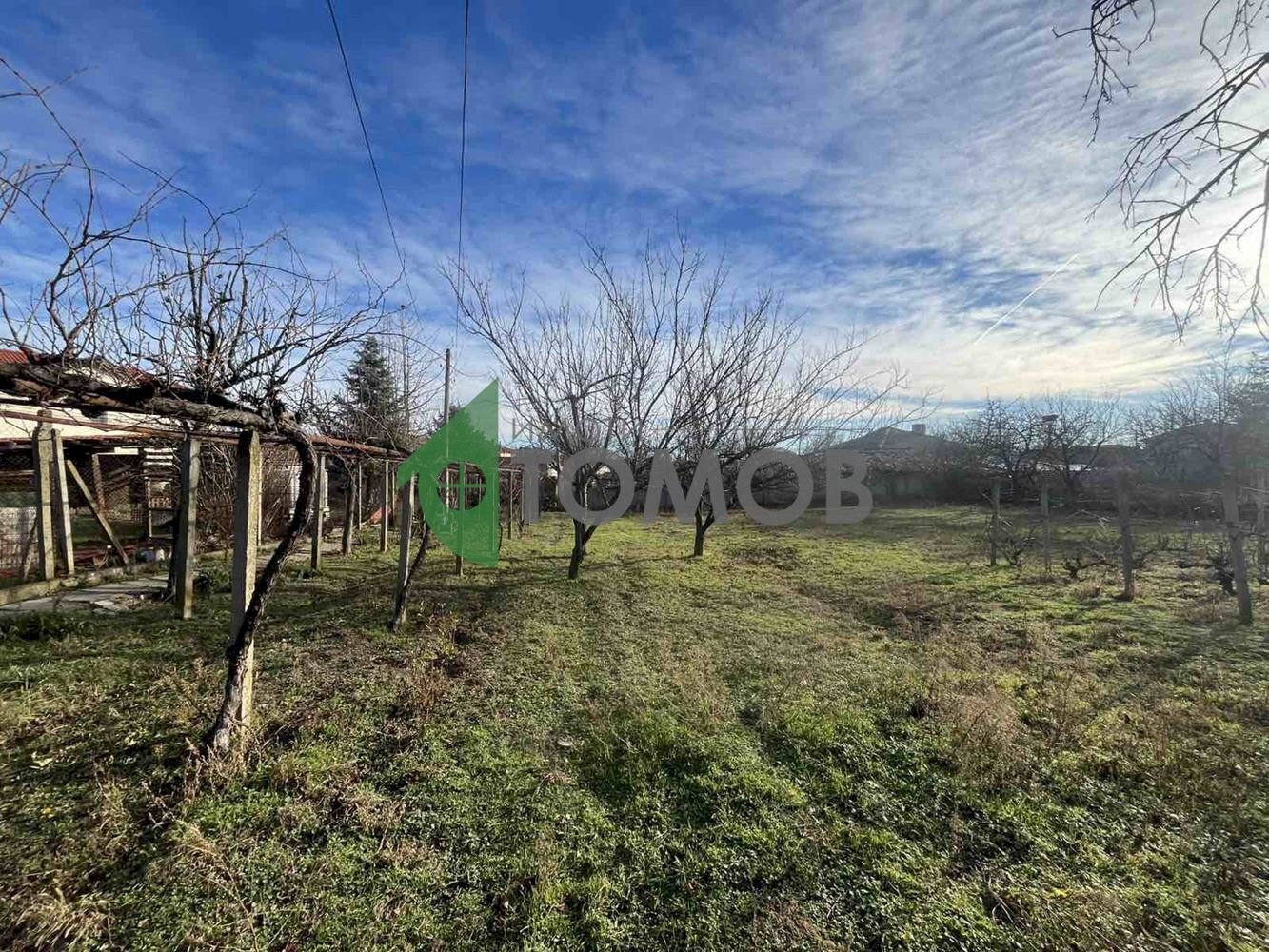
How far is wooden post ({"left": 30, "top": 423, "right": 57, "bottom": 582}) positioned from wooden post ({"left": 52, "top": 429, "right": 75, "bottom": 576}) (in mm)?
32

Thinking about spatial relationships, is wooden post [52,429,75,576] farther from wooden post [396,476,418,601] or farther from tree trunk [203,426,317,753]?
tree trunk [203,426,317,753]

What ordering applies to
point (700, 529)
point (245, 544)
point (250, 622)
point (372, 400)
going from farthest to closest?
1. point (700, 529)
2. point (372, 400)
3. point (245, 544)
4. point (250, 622)

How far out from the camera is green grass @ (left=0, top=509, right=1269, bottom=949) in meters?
1.75

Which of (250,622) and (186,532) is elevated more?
(186,532)

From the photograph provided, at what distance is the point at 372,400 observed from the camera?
6680 millimetres

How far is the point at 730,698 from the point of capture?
11.6ft

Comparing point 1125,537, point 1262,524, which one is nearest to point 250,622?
point 1125,537

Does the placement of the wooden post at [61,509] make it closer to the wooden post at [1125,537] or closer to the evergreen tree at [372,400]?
the evergreen tree at [372,400]

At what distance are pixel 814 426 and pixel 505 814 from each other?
6.87 meters

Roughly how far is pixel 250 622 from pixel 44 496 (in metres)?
4.39

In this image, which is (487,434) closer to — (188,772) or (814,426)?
(814,426)

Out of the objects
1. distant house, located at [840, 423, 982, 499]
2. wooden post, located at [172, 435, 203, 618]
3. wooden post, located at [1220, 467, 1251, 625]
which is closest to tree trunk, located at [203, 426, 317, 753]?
wooden post, located at [172, 435, 203, 618]

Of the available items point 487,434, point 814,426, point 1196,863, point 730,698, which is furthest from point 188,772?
point 814,426

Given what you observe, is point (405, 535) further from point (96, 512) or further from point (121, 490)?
point (121, 490)
